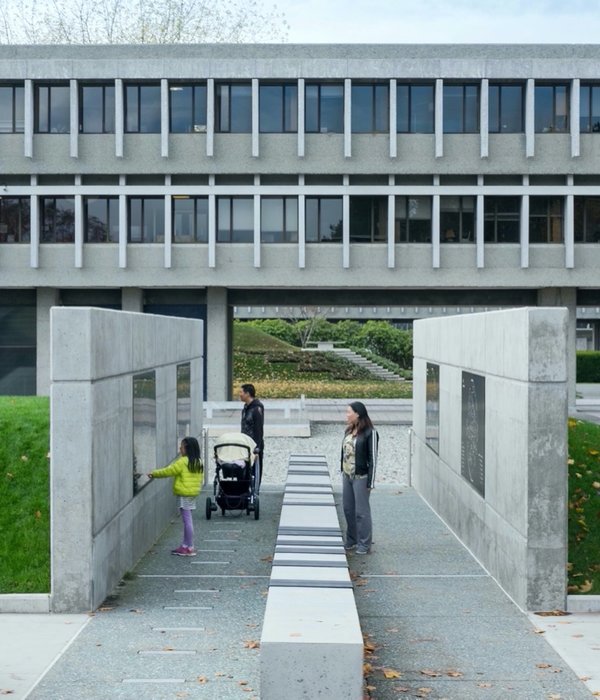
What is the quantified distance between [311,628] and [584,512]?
6.67 m

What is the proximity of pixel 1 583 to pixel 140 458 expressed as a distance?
3.24 metres

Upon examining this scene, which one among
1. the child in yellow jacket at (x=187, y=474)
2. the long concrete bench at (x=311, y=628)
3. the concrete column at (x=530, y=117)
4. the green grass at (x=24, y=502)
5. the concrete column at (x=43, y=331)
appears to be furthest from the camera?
the concrete column at (x=43, y=331)

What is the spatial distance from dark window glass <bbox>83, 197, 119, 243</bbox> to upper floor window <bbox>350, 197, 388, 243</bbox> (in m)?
8.67

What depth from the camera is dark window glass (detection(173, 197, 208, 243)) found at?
40.2 meters

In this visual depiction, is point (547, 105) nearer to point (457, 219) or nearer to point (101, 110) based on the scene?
point (457, 219)

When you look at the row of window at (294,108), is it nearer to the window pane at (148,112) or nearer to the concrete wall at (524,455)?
the window pane at (148,112)

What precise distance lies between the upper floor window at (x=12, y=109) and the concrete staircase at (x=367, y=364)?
1045 inches

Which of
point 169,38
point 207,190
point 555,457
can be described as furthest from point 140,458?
point 169,38

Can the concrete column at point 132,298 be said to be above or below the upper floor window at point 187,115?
below

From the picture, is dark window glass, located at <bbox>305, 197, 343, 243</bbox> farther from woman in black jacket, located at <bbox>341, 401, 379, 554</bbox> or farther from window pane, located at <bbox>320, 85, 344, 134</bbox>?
woman in black jacket, located at <bbox>341, 401, 379, 554</bbox>

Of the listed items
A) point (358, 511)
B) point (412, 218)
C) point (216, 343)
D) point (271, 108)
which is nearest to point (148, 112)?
point (271, 108)

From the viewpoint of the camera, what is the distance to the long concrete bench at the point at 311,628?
24.8ft

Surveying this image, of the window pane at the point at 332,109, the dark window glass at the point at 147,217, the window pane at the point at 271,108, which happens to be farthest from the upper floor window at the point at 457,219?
the dark window glass at the point at 147,217

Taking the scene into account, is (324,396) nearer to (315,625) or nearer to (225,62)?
(225,62)
